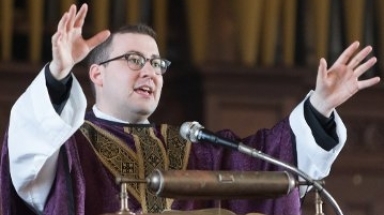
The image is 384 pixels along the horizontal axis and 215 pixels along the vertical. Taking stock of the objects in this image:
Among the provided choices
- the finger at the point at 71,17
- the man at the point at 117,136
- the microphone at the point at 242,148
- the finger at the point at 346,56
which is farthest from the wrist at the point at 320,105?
the finger at the point at 71,17

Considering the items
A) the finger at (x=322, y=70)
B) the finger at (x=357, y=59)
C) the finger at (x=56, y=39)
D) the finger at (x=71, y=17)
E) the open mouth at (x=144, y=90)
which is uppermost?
the finger at (x=71, y=17)

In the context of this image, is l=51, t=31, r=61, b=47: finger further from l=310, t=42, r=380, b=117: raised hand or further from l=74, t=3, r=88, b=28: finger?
l=310, t=42, r=380, b=117: raised hand

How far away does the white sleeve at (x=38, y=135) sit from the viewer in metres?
3.02

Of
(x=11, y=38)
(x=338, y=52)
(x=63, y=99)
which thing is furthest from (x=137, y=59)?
(x=338, y=52)

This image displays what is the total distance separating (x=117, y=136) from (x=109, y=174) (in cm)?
16

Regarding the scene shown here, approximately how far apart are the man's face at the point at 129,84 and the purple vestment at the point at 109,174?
0.06 metres

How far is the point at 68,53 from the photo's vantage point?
297 centimetres

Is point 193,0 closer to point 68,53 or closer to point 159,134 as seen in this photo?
point 159,134

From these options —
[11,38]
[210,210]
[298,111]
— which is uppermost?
[11,38]

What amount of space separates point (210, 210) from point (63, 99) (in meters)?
0.50

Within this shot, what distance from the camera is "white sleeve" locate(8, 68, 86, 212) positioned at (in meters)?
3.02

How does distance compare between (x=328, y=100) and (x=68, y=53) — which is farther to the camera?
(x=328, y=100)

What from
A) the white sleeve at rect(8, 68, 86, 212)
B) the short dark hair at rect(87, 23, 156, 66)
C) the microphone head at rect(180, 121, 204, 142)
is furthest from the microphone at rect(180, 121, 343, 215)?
the short dark hair at rect(87, 23, 156, 66)

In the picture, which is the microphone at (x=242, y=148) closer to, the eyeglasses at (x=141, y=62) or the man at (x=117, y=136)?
the man at (x=117, y=136)
